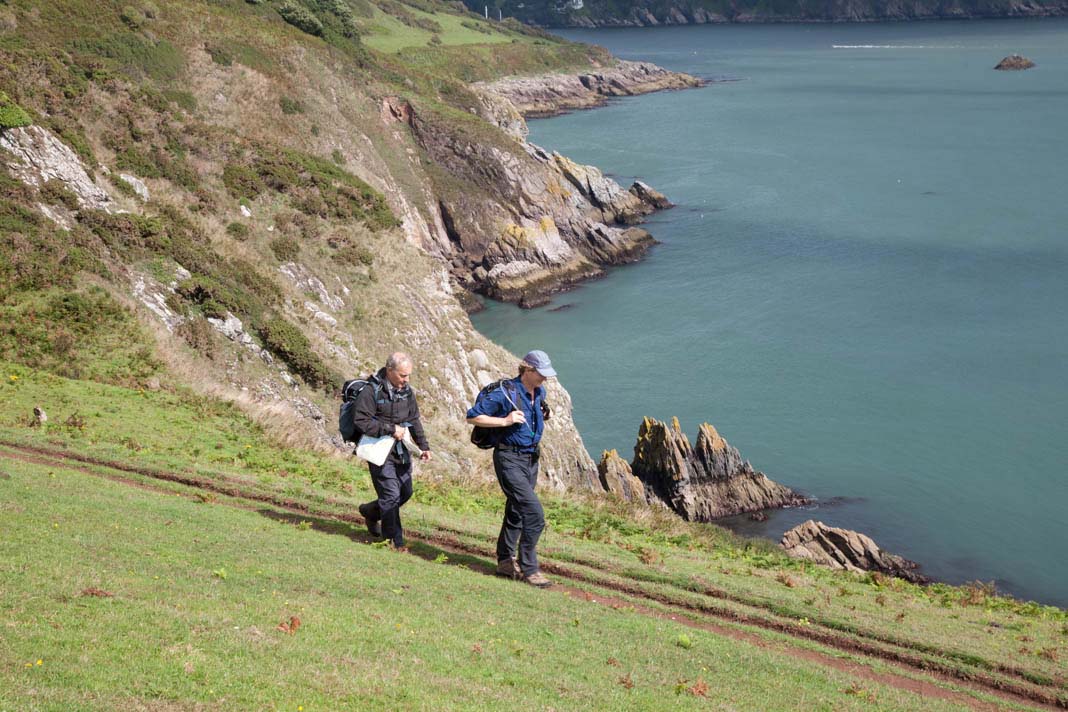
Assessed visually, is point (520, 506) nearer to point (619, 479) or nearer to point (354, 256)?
point (619, 479)

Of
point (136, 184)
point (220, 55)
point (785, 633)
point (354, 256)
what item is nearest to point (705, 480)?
point (354, 256)

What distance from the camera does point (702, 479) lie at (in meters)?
40.6

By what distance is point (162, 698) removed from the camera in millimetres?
8445

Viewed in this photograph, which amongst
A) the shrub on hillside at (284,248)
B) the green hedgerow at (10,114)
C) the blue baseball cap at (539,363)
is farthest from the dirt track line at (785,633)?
the shrub on hillside at (284,248)

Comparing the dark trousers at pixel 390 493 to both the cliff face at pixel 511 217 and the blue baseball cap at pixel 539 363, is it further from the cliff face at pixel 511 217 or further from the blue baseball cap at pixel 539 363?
the cliff face at pixel 511 217

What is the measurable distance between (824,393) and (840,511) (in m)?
13.8

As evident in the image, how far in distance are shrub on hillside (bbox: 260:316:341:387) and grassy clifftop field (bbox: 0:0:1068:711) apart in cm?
8

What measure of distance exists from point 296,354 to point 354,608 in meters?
19.0

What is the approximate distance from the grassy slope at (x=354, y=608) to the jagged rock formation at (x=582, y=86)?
13335 centimetres

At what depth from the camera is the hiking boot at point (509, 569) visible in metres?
14.3

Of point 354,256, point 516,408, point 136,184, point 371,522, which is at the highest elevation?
point 136,184

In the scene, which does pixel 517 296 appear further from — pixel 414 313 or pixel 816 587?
pixel 816 587

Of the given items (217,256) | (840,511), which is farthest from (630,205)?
(217,256)

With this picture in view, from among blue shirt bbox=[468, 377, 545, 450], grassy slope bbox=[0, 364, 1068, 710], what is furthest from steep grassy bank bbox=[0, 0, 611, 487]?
blue shirt bbox=[468, 377, 545, 450]
